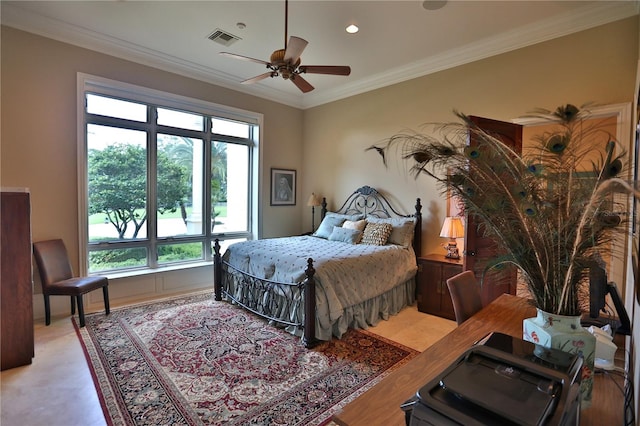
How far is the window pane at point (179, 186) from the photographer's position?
15.0 ft

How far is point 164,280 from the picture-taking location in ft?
14.7

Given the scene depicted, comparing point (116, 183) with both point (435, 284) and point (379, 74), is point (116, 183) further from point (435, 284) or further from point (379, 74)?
point (435, 284)

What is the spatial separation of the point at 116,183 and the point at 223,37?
2.35 metres

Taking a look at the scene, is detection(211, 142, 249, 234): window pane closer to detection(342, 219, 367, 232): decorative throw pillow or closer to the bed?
the bed

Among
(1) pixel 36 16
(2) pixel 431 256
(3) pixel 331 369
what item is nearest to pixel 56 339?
(3) pixel 331 369

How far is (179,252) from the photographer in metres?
4.80

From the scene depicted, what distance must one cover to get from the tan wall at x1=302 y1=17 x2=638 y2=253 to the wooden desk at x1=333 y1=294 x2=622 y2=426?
2958 mm

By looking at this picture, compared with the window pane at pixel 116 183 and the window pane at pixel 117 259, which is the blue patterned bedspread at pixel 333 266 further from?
the window pane at pixel 116 183

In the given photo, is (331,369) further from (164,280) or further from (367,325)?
(164,280)

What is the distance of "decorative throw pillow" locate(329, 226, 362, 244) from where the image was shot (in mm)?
4449

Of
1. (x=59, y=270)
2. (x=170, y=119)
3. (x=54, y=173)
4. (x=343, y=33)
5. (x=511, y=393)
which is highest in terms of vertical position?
(x=343, y=33)

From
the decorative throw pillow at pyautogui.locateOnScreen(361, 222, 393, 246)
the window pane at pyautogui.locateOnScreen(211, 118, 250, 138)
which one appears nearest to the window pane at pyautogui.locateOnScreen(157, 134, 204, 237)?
the window pane at pyautogui.locateOnScreen(211, 118, 250, 138)

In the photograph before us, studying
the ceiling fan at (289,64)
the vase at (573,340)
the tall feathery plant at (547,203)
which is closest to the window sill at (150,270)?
the ceiling fan at (289,64)

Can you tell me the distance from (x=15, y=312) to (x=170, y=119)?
3010 millimetres
